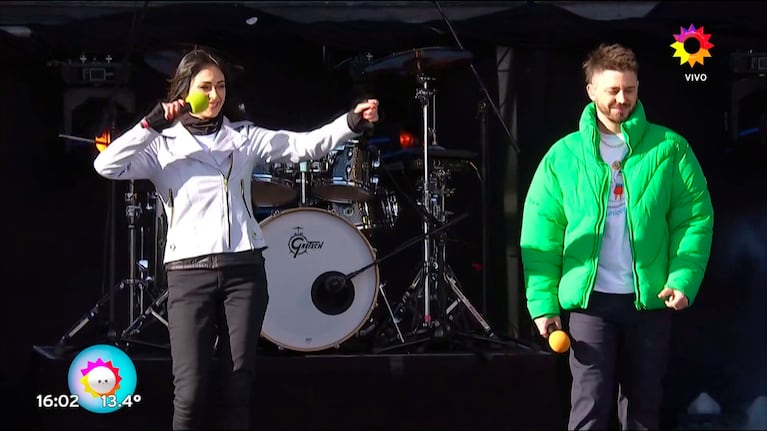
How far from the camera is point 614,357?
3.96 m

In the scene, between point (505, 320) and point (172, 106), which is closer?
point (172, 106)

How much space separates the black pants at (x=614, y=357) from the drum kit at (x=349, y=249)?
1780 millimetres

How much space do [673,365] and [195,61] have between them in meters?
3.19

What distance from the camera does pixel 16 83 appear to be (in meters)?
5.99

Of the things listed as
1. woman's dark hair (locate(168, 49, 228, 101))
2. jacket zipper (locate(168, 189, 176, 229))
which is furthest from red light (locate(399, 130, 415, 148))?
jacket zipper (locate(168, 189, 176, 229))

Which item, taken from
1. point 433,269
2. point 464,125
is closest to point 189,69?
point 433,269

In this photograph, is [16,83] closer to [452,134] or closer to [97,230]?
[97,230]

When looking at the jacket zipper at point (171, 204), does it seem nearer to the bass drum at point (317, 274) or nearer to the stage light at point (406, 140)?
the bass drum at point (317, 274)

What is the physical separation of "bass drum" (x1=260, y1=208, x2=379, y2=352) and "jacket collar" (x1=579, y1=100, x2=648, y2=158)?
199 centimetres

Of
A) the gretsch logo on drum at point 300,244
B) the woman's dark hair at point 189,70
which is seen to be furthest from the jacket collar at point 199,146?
the gretsch logo on drum at point 300,244

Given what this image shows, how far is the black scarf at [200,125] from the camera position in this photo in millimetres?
4270

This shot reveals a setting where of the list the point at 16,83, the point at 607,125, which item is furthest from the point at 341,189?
the point at 607,125

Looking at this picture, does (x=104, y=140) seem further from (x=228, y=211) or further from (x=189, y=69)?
(x=228, y=211)

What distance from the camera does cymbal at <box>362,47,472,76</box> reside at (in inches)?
222
